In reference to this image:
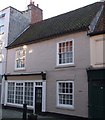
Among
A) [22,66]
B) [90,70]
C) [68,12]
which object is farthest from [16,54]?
A: [90,70]

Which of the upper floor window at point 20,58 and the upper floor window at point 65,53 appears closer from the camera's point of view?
the upper floor window at point 65,53

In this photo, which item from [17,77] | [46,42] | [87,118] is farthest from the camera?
[17,77]

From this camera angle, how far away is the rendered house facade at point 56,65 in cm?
1381

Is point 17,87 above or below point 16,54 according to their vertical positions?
below

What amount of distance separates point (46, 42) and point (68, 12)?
4.54 metres

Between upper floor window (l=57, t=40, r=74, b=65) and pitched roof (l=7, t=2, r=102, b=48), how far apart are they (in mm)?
856

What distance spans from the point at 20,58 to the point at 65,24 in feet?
17.1

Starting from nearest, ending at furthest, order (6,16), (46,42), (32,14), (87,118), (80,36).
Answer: (87,118) → (80,36) → (46,42) → (6,16) → (32,14)

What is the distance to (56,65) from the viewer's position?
50.9ft

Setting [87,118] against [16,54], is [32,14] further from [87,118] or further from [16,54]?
[87,118]

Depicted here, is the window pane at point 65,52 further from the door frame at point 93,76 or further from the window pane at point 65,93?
the door frame at point 93,76

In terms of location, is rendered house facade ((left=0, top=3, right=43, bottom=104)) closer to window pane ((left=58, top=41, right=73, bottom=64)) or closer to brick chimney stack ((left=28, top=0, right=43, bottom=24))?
brick chimney stack ((left=28, top=0, right=43, bottom=24))

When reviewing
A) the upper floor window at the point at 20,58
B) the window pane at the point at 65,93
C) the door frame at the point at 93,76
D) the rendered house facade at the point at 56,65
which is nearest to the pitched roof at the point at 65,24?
the rendered house facade at the point at 56,65

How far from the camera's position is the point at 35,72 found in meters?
17.0
